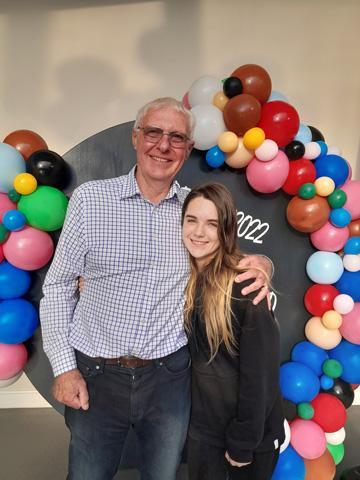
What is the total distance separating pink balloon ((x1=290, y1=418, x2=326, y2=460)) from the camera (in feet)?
4.95

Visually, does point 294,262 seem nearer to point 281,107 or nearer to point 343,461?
point 281,107

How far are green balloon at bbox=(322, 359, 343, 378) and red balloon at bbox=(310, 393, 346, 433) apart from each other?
115 mm

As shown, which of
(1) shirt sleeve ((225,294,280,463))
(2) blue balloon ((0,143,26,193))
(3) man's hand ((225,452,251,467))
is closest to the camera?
(1) shirt sleeve ((225,294,280,463))

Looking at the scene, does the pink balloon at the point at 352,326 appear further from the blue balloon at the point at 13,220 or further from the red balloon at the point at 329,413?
the blue balloon at the point at 13,220

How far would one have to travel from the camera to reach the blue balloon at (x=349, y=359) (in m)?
1.55

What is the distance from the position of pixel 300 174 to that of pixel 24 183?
1.20 meters

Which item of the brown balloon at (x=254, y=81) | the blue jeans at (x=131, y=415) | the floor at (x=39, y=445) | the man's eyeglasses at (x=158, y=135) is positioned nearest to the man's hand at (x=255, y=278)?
the blue jeans at (x=131, y=415)

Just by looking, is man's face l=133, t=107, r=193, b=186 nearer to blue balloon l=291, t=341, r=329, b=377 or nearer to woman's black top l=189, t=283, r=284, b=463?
woman's black top l=189, t=283, r=284, b=463

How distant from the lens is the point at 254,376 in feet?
3.29

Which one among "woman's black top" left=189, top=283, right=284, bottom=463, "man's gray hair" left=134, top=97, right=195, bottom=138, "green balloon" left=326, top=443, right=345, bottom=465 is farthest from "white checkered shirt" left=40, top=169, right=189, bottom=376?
"green balloon" left=326, top=443, right=345, bottom=465

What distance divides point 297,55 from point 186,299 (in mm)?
1914

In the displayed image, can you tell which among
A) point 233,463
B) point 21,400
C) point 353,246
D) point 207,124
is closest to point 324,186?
point 353,246

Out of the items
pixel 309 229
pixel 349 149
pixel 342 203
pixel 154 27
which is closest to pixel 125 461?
pixel 309 229

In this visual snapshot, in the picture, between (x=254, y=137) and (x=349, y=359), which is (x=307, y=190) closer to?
(x=254, y=137)
